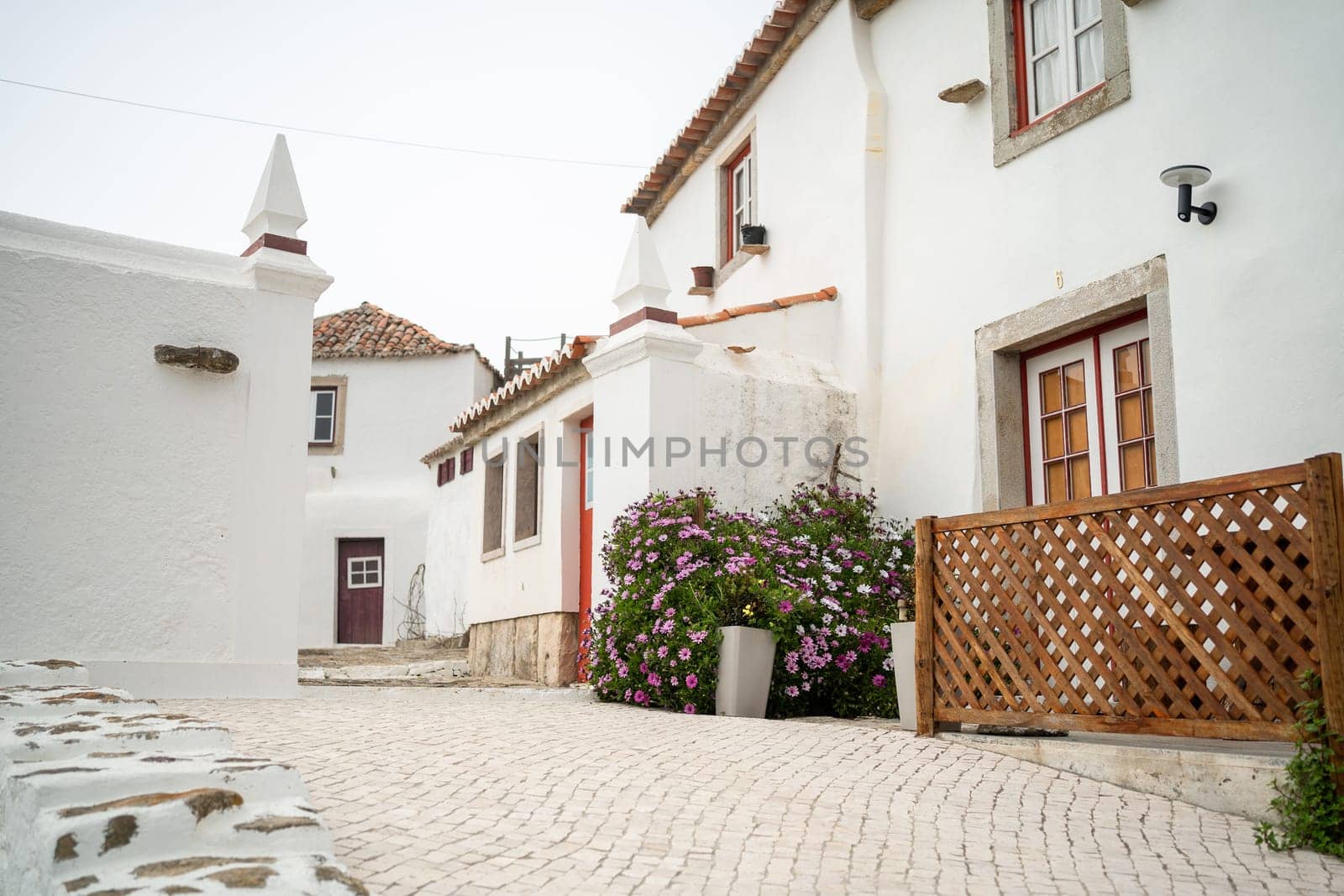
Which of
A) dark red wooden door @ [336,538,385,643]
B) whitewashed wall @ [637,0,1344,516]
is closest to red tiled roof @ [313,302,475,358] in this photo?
dark red wooden door @ [336,538,385,643]

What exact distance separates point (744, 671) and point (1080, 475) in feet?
9.18

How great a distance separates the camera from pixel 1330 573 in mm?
4551

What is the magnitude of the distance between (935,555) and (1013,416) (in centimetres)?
234

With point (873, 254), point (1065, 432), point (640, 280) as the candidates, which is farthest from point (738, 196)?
point (1065, 432)

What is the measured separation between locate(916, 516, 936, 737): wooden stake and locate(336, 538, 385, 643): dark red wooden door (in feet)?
48.7

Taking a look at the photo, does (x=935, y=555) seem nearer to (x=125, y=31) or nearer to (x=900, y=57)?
(x=900, y=57)

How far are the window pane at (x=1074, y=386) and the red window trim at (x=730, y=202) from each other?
541 cm

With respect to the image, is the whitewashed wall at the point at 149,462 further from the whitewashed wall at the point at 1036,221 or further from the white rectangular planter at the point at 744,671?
the whitewashed wall at the point at 1036,221

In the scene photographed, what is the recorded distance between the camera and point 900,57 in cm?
1016

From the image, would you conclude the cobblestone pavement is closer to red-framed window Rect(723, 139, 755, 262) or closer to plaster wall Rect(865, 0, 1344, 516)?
plaster wall Rect(865, 0, 1344, 516)

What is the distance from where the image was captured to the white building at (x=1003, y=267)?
6.52 metres

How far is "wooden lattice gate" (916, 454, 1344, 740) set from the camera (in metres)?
4.68

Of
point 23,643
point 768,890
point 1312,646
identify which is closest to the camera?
point 768,890

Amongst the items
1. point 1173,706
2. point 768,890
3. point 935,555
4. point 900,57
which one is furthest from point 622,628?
point 900,57
